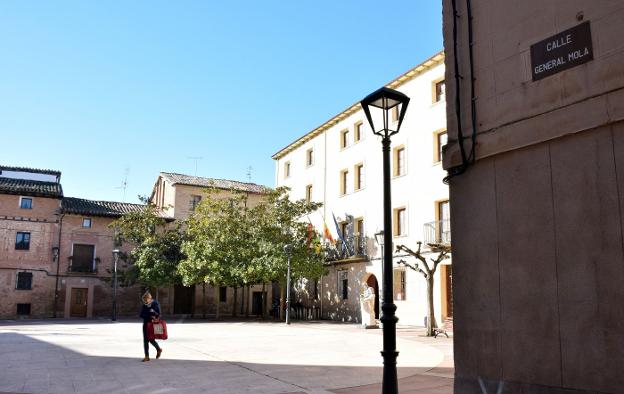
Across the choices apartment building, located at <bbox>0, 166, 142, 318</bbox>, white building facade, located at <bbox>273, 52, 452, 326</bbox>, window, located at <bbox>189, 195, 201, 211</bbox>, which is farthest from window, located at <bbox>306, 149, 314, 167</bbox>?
apartment building, located at <bbox>0, 166, 142, 318</bbox>

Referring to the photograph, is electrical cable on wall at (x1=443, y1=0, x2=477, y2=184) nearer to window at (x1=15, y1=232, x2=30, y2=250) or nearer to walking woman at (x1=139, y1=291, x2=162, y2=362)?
walking woman at (x1=139, y1=291, x2=162, y2=362)

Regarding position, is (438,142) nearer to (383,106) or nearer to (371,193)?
(371,193)

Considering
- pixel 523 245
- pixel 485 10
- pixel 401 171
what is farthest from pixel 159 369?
pixel 401 171

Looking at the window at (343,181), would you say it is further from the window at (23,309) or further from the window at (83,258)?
the window at (23,309)

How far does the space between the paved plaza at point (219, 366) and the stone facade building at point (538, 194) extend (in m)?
1.91

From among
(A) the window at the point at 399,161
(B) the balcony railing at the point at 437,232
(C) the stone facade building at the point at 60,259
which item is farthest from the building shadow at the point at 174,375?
(C) the stone facade building at the point at 60,259

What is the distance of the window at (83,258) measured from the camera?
1342 inches

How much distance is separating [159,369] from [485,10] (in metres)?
7.69

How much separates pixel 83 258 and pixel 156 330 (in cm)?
2590

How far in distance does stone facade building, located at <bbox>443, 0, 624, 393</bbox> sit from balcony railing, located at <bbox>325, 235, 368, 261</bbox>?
20279 mm

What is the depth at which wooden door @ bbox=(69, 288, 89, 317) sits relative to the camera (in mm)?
33812

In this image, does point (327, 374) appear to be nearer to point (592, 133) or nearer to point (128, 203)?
point (592, 133)

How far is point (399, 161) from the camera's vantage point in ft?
83.0

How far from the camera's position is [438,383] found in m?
7.95
